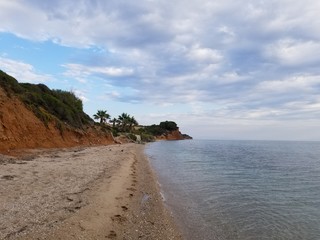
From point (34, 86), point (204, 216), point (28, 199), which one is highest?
point (34, 86)

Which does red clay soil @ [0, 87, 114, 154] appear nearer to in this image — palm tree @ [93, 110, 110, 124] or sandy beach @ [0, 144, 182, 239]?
sandy beach @ [0, 144, 182, 239]

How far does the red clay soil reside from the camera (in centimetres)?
2561

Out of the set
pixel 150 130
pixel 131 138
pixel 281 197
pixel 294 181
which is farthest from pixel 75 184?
pixel 150 130

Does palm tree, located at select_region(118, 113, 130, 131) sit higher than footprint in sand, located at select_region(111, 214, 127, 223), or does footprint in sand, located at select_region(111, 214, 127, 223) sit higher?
palm tree, located at select_region(118, 113, 130, 131)

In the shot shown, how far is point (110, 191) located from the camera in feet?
44.3

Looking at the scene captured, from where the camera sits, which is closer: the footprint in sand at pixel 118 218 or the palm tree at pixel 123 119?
the footprint in sand at pixel 118 218

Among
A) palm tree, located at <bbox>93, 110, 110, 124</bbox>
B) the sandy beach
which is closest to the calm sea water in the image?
the sandy beach

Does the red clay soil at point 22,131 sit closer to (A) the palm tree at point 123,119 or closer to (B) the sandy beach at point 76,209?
(B) the sandy beach at point 76,209

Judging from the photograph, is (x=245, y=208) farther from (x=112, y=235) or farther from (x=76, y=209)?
(x=76, y=209)

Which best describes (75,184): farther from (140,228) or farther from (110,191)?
(140,228)

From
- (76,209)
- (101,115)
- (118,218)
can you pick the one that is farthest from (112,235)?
(101,115)

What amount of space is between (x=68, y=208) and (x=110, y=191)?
3751 millimetres

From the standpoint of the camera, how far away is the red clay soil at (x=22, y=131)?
25.6m

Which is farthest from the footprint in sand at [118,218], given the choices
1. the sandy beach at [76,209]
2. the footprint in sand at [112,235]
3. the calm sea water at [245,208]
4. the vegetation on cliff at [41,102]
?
the vegetation on cliff at [41,102]
